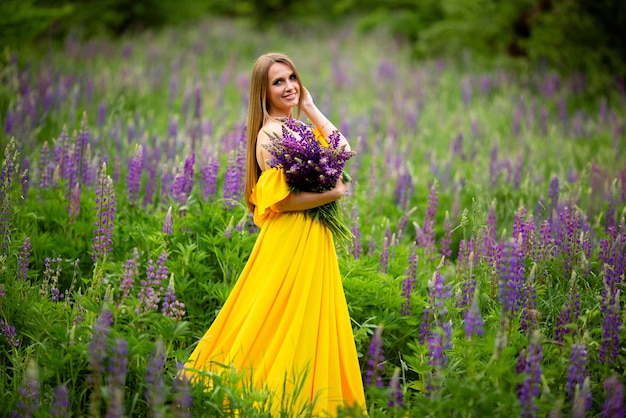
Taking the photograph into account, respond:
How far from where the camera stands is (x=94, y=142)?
19.2 ft

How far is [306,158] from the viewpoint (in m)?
3.04

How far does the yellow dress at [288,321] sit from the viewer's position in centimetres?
306

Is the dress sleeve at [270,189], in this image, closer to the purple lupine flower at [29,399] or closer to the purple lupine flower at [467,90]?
the purple lupine flower at [29,399]

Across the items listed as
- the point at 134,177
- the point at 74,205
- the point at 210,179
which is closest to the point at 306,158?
the point at 210,179

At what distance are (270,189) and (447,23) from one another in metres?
9.51

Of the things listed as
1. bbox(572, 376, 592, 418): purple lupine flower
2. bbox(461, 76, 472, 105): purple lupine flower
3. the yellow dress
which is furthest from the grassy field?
bbox(461, 76, 472, 105): purple lupine flower

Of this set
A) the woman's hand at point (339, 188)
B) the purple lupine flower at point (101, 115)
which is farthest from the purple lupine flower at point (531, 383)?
the purple lupine flower at point (101, 115)

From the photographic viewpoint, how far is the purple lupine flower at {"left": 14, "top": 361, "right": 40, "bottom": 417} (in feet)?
8.39

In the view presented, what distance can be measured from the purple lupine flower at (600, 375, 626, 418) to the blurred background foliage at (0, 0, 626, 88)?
7747mm

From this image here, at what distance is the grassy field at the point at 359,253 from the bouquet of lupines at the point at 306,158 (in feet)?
2.88

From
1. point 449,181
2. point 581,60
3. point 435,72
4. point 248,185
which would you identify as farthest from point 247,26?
point 248,185

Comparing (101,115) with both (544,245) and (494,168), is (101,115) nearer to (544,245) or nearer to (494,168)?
(494,168)

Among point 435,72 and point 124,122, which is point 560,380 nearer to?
point 124,122

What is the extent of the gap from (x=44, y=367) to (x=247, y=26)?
566 inches
